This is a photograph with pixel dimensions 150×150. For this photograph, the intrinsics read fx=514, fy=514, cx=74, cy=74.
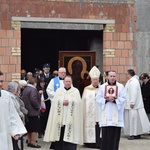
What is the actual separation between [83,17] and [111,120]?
283 inches

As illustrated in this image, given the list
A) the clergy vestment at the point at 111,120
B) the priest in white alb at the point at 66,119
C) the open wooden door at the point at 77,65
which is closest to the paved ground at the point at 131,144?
the priest in white alb at the point at 66,119

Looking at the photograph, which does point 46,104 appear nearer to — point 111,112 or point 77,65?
point 77,65

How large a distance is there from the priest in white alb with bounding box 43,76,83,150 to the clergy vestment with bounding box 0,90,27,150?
11.3 feet

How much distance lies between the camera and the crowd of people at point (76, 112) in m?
9.88

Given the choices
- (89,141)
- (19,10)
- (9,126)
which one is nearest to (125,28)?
(19,10)

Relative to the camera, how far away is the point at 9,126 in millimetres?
7582

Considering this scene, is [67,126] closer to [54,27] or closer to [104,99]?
[104,99]

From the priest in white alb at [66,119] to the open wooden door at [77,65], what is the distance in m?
4.09

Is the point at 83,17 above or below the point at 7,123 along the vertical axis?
above

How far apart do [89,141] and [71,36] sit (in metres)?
9.38

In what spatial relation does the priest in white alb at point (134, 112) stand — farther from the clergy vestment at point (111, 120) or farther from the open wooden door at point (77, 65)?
the clergy vestment at point (111, 120)

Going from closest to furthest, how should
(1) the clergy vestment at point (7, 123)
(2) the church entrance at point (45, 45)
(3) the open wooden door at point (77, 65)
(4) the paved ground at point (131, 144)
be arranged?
(1) the clergy vestment at point (7, 123) → (4) the paved ground at point (131, 144) → (3) the open wooden door at point (77, 65) → (2) the church entrance at point (45, 45)

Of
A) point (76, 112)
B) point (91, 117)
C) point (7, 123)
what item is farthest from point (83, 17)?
point (7, 123)

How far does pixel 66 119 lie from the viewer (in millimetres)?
11062
